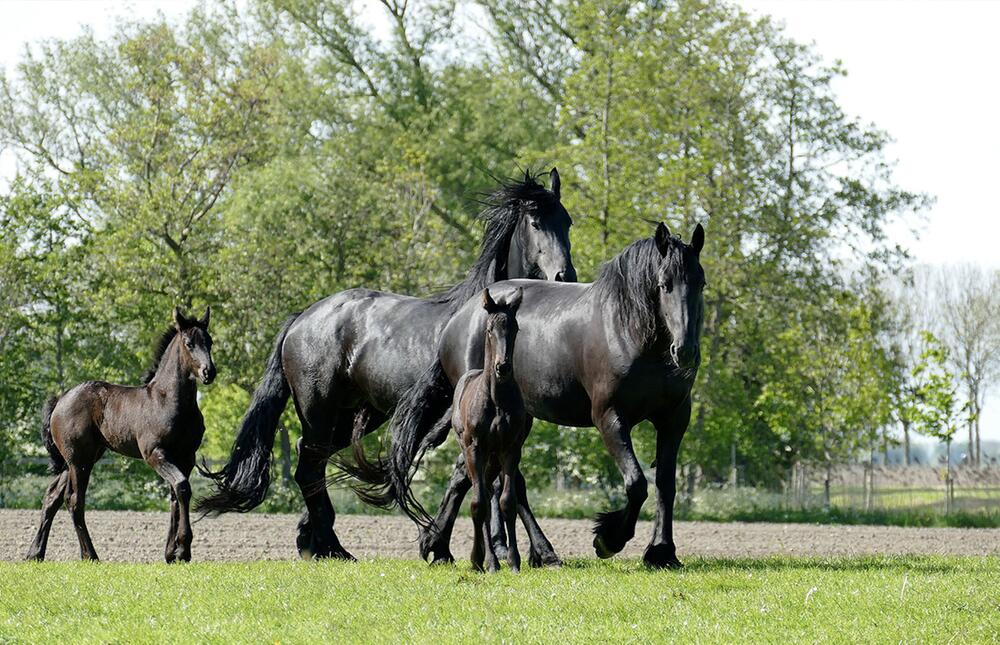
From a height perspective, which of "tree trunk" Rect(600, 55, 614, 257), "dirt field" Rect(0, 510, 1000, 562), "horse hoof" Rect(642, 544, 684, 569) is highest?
"tree trunk" Rect(600, 55, 614, 257)

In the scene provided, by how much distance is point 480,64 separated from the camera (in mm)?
39969

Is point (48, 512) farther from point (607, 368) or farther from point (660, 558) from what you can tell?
point (660, 558)

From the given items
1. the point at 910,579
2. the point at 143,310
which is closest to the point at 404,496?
the point at 910,579

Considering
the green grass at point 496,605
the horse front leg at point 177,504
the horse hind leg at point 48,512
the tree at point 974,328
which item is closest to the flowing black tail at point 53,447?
the horse hind leg at point 48,512

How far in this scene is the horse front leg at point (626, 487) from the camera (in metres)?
8.72

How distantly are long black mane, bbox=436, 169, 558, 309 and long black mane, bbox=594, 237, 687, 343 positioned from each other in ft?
5.69

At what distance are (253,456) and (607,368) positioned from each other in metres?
3.85

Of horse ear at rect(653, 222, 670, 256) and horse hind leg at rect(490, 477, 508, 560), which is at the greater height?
horse ear at rect(653, 222, 670, 256)

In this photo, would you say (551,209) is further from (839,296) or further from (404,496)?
(839,296)

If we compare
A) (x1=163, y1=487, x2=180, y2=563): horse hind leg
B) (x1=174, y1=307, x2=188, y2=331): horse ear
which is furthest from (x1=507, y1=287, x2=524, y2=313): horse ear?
(x1=163, y1=487, x2=180, y2=563): horse hind leg

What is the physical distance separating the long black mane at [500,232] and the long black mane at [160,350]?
252 centimetres

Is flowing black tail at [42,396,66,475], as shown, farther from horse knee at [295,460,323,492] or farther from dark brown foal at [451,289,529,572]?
dark brown foal at [451,289,529,572]

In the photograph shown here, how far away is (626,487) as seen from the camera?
8.85m

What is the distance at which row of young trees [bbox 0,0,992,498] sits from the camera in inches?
1008
